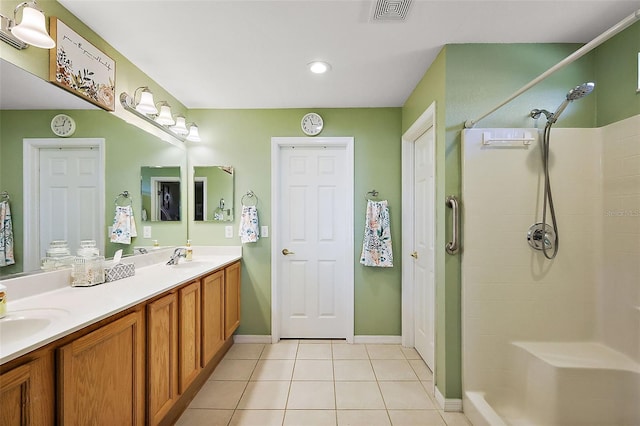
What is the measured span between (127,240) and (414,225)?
240 centimetres

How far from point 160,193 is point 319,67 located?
1.73 metres

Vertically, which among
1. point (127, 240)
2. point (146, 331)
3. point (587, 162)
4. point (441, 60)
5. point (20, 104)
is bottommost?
point (146, 331)

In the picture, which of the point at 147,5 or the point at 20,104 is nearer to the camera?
the point at 20,104

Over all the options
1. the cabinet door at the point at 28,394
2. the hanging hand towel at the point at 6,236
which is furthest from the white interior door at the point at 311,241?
the cabinet door at the point at 28,394

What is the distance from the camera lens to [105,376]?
115 cm

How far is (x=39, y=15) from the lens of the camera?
1235 millimetres

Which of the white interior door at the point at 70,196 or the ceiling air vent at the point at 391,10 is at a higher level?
the ceiling air vent at the point at 391,10

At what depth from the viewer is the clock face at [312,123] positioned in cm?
283

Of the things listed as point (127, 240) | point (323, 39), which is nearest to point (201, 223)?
point (127, 240)

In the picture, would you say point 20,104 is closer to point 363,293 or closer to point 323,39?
point 323,39

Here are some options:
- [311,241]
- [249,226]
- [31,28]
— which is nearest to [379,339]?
[311,241]

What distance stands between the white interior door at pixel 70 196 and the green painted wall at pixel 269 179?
123 cm

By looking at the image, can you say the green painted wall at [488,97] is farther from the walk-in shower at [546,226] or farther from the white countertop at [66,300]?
the white countertop at [66,300]

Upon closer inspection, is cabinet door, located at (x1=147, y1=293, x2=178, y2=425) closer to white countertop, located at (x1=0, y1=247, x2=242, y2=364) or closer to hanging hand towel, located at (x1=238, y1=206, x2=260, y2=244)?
white countertop, located at (x1=0, y1=247, x2=242, y2=364)
